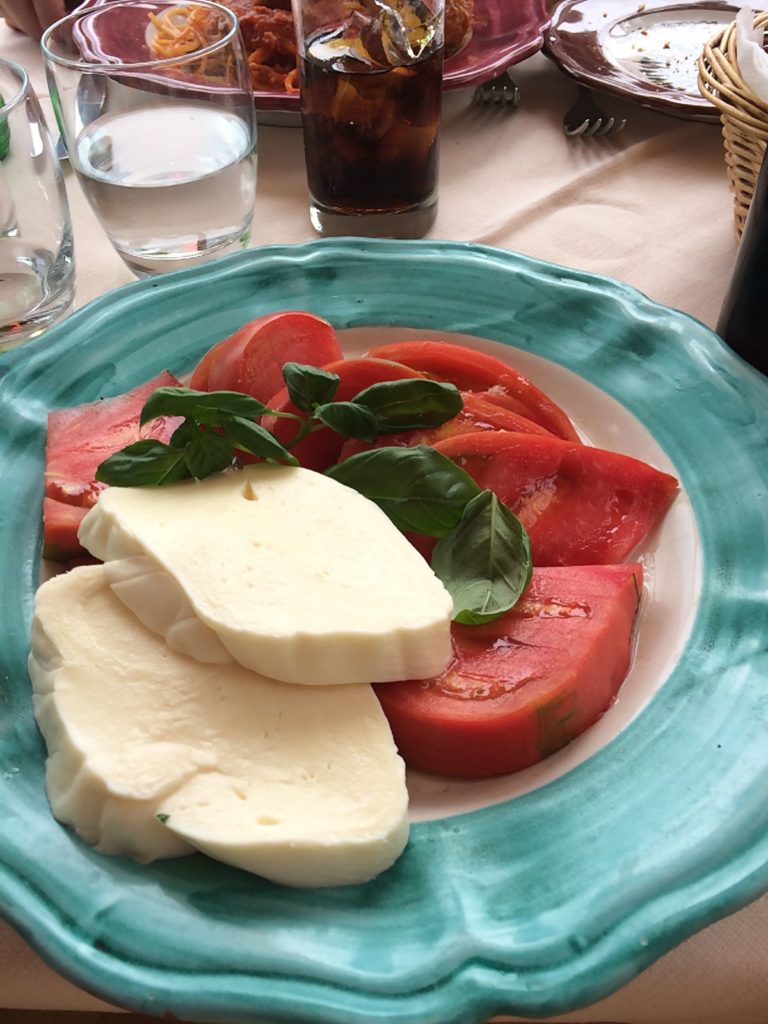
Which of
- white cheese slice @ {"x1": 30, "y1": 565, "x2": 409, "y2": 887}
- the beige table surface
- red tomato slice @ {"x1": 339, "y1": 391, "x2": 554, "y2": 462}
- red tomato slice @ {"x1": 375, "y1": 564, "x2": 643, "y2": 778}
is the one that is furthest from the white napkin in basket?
white cheese slice @ {"x1": 30, "y1": 565, "x2": 409, "y2": 887}

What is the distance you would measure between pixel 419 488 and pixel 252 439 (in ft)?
0.70

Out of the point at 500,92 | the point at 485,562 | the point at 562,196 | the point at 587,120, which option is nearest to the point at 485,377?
the point at 485,562

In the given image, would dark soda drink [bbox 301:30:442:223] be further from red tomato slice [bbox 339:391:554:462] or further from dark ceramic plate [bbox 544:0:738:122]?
red tomato slice [bbox 339:391:554:462]

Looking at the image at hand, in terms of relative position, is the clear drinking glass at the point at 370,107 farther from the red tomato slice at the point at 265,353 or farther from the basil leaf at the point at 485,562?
the basil leaf at the point at 485,562

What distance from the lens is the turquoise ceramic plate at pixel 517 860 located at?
32.7 inches

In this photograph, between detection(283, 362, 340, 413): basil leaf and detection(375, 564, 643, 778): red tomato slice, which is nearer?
detection(375, 564, 643, 778): red tomato slice

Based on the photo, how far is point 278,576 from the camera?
1.09 m

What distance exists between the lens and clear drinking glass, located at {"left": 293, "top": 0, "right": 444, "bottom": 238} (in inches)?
66.1

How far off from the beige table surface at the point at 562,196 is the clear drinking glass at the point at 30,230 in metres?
0.11

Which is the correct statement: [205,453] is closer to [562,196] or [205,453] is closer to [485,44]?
[562,196]

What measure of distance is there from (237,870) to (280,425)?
59 centimetres

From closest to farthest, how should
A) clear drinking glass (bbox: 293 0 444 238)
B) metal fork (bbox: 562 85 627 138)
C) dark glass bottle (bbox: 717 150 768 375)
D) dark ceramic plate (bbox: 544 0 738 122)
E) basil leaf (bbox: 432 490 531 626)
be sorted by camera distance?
basil leaf (bbox: 432 490 531 626) → dark glass bottle (bbox: 717 150 768 375) → clear drinking glass (bbox: 293 0 444 238) → dark ceramic plate (bbox: 544 0 738 122) → metal fork (bbox: 562 85 627 138)

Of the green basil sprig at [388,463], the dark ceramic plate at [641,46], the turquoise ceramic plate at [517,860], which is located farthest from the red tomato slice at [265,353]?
the dark ceramic plate at [641,46]

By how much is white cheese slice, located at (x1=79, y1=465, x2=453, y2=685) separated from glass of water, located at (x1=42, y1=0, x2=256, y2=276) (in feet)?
2.35
